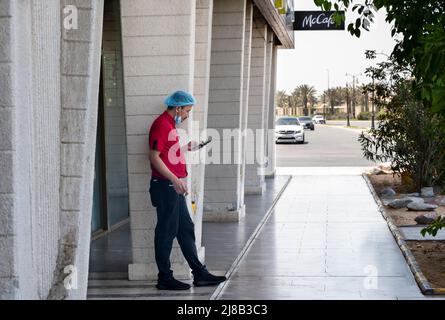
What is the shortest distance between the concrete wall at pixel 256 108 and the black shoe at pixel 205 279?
10036 millimetres

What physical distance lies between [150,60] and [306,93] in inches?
4932

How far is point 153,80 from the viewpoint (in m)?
9.25

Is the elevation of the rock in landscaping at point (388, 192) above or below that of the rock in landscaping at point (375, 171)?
above

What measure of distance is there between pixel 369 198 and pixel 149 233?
10159mm

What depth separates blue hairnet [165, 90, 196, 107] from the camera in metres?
8.78

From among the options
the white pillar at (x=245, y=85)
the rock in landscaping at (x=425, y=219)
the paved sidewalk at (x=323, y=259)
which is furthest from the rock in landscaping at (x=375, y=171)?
the rock in landscaping at (x=425, y=219)

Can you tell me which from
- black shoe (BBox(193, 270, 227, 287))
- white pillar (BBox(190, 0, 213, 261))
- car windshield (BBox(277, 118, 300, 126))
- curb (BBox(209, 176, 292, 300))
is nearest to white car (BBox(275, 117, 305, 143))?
car windshield (BBox(277, 118, 300, 126))

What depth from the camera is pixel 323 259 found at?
1091cm

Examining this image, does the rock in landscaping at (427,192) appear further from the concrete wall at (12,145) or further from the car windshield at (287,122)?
the car windshield at (287,122)

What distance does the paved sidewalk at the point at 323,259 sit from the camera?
354 inches

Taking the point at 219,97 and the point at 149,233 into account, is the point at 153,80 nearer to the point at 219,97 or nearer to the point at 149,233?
the point at 149,233

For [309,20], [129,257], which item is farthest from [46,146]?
[309,20]
